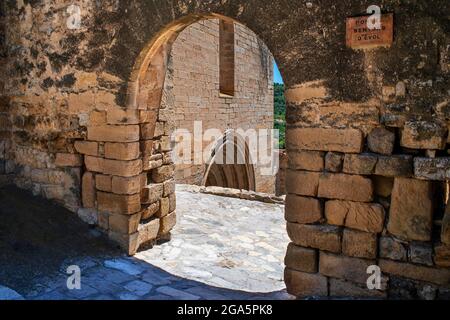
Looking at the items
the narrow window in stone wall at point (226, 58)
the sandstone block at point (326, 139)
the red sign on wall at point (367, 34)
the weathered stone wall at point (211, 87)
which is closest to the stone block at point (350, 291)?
the sandstone block at point (326, 139)

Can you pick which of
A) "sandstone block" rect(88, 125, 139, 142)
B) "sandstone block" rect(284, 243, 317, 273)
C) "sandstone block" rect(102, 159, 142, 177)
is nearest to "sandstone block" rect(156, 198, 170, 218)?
"sandstone block" rect(102, 159, 142, 177)

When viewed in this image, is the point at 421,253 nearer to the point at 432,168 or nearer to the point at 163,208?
the point at 432,168

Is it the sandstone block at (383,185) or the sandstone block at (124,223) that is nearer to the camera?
the sandstone block at (383,185)

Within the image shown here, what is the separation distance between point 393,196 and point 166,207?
2.90 meters

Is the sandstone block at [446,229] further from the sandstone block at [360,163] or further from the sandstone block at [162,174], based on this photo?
the sandstone block at [162,174]

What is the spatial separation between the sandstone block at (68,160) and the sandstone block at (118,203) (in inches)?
17.9

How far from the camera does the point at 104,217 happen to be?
14.9 ft

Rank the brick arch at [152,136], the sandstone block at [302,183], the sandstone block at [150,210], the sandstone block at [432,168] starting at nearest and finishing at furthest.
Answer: the sandstone block at [432,168] → the sandstone block at [302,183] → the brick arch at [152,136] → the sandstone block at [150,210]

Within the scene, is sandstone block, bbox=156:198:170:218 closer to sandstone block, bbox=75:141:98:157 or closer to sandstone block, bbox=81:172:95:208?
sandstone block, bbox=81:172:95:208

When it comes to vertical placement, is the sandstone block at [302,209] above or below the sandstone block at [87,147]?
below

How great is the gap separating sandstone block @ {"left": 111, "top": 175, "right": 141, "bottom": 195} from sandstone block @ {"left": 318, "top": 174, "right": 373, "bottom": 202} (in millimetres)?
2090

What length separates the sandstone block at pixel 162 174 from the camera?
4.81 meters

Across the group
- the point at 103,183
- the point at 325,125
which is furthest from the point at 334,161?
the point at 103,183

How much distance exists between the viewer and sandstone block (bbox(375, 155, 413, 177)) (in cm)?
285
